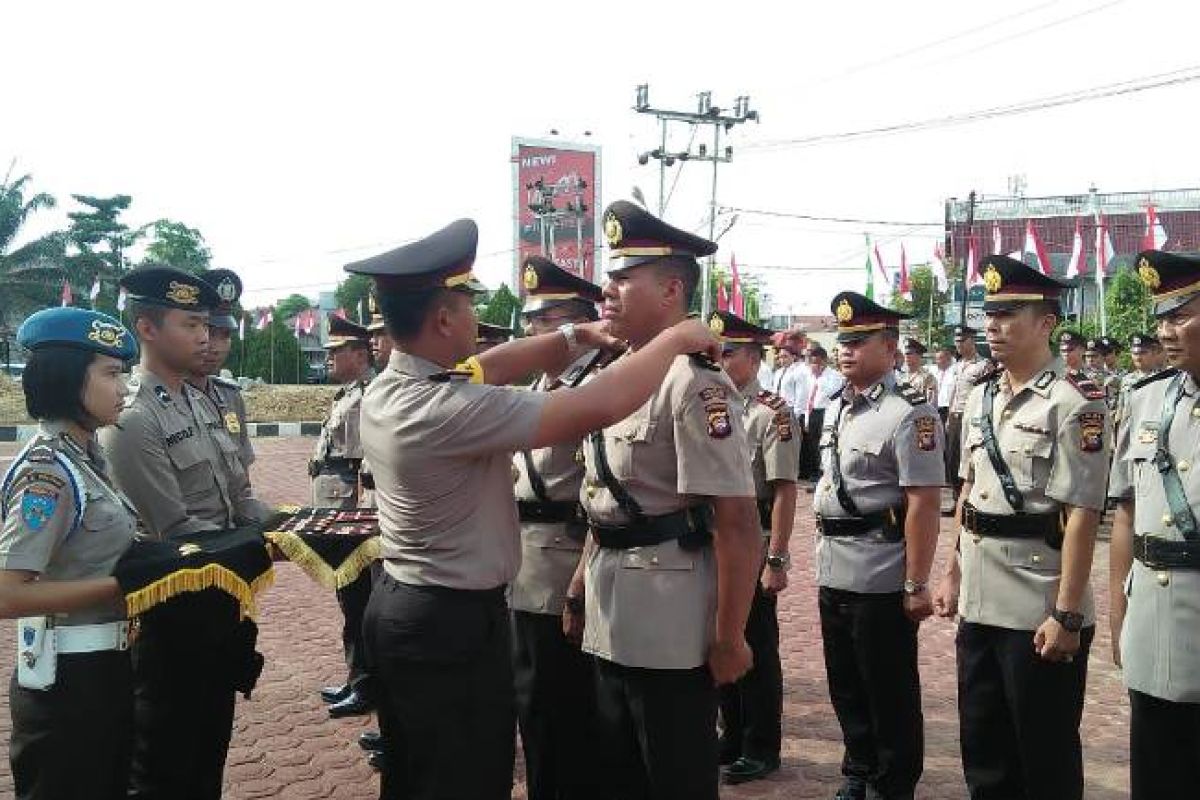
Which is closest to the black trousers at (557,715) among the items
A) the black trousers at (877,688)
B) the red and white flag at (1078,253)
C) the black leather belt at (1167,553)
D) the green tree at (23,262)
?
the black trousers at (877,688)

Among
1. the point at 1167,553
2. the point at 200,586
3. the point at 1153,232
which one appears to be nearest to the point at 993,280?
the point at 1167,553

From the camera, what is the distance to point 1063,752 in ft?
11.0

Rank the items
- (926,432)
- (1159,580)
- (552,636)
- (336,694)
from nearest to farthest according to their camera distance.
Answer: (1159,580) → (552,636) → (926,432) → (336,694)

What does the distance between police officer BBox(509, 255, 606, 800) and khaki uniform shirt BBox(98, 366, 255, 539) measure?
1.16 meters

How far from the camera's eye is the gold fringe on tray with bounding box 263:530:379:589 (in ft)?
10.2

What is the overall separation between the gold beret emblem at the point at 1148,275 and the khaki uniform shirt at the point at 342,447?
164 inches

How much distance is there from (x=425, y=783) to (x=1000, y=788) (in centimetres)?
227

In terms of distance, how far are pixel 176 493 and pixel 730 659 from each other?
2.06 metres

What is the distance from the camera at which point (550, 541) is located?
378cm

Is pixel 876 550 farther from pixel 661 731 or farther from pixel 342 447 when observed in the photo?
pixel 342 447

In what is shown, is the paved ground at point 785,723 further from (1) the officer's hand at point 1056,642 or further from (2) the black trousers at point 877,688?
(1) the officer's hand at point 1056,642

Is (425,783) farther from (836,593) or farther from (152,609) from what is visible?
(836,593)

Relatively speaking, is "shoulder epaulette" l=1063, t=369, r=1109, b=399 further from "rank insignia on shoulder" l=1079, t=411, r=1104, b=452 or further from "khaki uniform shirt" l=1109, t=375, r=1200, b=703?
"khaki uniform shirt" l=1109, t=375, r=1200, b=703

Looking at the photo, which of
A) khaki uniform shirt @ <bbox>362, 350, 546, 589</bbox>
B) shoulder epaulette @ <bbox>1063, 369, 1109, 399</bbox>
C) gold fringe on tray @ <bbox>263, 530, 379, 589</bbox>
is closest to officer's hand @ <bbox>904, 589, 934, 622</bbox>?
shoulder epaulette @ <bbox>1063, 369, 1109, 399</bbox>
